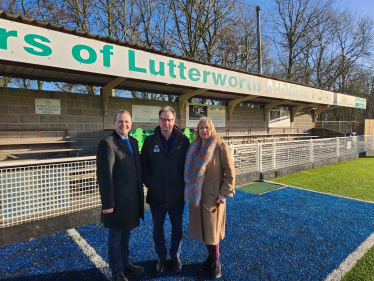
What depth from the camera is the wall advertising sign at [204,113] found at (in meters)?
9.11

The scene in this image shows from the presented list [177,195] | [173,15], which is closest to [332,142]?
[177,195]

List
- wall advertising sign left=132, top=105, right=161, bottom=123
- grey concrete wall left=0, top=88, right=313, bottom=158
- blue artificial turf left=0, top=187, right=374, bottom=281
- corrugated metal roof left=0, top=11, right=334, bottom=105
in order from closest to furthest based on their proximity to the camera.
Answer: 1. blue artificial turf left=0, top=187, right=374, bottom=281
2. corrugated metal roof left=0, top=11, right=334, bottom=105
3. grey concrete wall left=0, top=88, right=313, bottom=158
4. wall advertising sign left=132, top=105, right=161, bottom=123

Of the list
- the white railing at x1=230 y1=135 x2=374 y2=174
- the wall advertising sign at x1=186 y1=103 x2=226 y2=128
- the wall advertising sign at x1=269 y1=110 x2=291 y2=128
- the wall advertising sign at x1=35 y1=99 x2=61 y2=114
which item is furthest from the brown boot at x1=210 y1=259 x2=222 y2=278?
the wall advertising sign at x1=269 y1=110 x2=291 y2=128

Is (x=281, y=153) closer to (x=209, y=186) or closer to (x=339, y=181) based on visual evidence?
(x=339, y=181)

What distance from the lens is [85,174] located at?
3.83 meters

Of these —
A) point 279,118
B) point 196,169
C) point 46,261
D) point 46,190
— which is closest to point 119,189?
point 196,169

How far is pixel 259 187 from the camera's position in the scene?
6.04m

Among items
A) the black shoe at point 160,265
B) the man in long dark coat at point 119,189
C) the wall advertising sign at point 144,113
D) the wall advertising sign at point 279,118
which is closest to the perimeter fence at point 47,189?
the man in long dark coat at point 119,189

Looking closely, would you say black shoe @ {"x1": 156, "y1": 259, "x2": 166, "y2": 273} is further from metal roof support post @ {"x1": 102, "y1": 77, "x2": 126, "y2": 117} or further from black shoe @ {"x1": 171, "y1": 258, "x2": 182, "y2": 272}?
metal roof support post @ {"x1": 102, "y1": 77, "x2": 126, "y2": 117}

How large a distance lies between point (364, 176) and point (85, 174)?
8.59 metres

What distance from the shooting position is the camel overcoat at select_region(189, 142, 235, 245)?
2361 millimetres

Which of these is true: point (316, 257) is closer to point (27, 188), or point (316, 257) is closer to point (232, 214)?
point (232, 214)

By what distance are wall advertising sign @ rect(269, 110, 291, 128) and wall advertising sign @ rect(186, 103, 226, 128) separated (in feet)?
13.1

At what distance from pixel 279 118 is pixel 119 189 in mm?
12752
